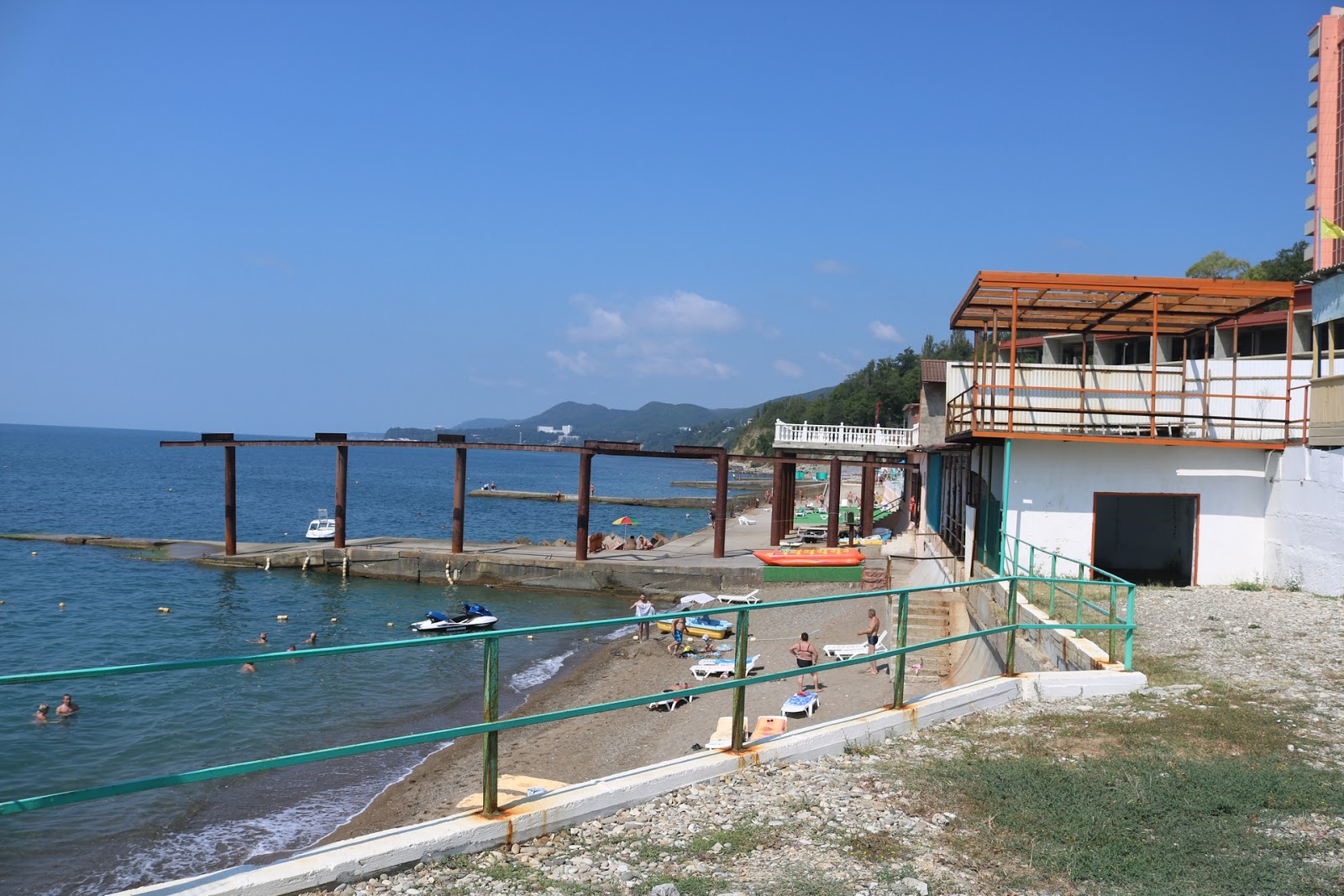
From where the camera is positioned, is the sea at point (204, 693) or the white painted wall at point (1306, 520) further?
the white painted wall at point (1306, 520)

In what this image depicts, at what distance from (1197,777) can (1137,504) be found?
17267 mm

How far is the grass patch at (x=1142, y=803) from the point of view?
4.95 m

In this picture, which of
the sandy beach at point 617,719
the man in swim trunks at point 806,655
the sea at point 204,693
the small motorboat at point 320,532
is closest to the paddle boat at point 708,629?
the sandy beach at point 617,719

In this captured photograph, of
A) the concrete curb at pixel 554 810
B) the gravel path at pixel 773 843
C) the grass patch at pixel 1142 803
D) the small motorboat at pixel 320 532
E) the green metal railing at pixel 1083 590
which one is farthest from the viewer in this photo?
the small motorboat at pixel 320 532

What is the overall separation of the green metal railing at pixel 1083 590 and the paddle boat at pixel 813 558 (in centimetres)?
1186

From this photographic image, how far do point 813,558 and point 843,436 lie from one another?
753cm

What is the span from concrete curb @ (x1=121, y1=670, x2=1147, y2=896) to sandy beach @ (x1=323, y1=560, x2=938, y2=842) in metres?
3.99

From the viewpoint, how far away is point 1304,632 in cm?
1212

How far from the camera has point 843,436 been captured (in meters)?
37.3

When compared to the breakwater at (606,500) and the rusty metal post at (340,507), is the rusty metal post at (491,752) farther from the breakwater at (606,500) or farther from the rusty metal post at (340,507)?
the breakwater at (606,500)

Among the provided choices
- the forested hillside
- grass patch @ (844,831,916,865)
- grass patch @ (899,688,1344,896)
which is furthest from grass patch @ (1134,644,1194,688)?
the forested hillside

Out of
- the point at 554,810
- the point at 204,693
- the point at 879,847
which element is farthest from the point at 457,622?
the point at 879,847

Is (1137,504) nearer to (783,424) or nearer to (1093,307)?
(1093,307)

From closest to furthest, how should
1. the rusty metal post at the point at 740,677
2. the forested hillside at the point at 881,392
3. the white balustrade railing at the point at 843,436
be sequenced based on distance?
the rusty metal post at the point at 740,677 → the white balustrade railing at the point at 843,436 → the forested hillside at the point at 881,392
